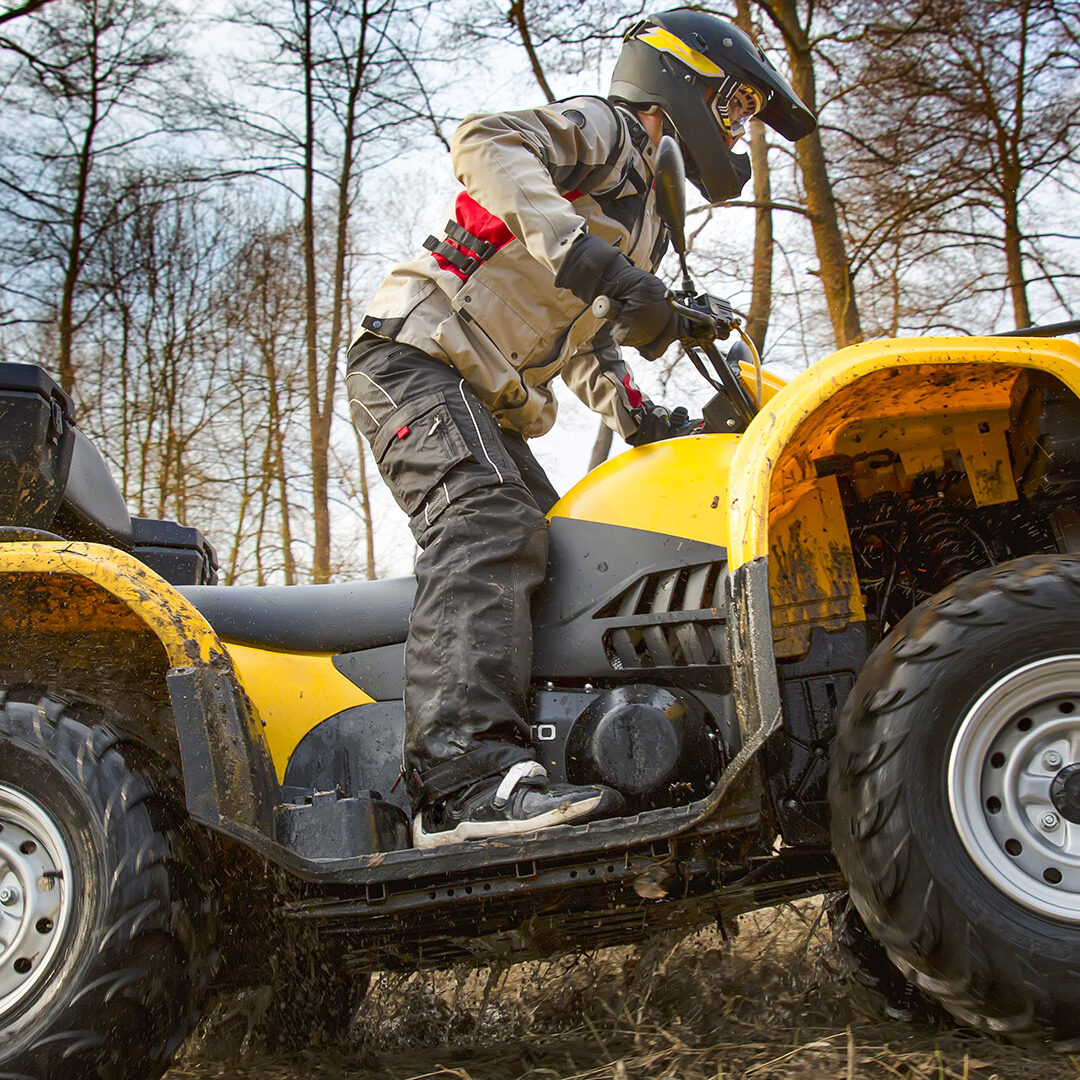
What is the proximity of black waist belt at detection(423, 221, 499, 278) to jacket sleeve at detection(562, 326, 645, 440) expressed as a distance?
672 mm

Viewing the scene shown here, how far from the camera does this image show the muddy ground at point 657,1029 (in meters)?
1.99

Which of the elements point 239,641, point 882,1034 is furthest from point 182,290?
point 882,1034

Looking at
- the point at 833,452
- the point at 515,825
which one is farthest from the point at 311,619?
the point at 833,452

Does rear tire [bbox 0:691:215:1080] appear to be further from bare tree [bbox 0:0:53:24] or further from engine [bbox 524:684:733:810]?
bare tree [bbox 0:0:53:24]

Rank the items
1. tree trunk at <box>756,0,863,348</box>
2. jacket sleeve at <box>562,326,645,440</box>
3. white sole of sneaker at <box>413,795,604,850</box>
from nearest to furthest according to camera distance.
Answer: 1. white sole of sneaker at <box>413,795,604,850</box>
2. jacket sleeve at <box>562,326,645,440</box>
3. tree trunk at <box>756,0,863,348</box>

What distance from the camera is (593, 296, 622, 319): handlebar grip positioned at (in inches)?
94.0

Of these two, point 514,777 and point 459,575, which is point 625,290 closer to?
point 459,575

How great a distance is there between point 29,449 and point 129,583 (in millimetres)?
465

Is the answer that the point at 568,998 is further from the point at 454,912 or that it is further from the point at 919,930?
the point at 919,930

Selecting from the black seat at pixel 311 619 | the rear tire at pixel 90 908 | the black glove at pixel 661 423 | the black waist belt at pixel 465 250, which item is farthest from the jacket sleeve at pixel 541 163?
the rear tire at pixel 90 908

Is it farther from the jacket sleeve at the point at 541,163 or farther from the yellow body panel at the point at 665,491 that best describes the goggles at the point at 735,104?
the yellow body panel at the point at 665,491

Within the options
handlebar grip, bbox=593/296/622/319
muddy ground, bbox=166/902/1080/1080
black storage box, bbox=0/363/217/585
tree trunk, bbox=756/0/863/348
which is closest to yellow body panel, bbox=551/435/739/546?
handlebar grip, bbox=593/296/622/319

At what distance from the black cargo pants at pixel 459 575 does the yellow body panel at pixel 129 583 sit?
0.48 metres

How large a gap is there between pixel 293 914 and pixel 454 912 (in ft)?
1.12
